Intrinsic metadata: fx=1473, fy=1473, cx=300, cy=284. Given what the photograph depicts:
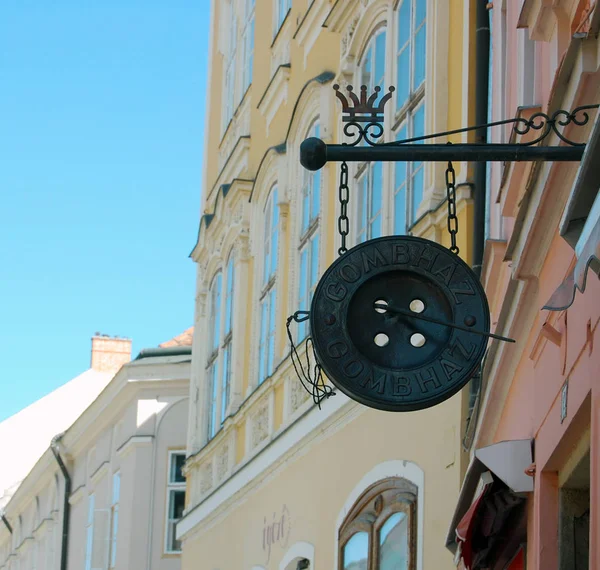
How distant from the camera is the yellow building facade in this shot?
11344mm

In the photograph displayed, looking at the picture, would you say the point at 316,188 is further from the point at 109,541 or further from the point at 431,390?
the point at 109,541

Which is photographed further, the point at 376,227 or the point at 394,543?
the point at 376,227

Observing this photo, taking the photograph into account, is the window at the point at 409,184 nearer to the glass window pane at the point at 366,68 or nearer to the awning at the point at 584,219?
the glass window pane at the point at 366,68

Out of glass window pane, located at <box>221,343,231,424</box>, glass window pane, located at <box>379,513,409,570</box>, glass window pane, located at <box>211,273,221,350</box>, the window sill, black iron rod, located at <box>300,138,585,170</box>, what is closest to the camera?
black iron rod, located at <box>300,138,585,170</box>

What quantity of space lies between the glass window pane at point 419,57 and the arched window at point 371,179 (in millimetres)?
892

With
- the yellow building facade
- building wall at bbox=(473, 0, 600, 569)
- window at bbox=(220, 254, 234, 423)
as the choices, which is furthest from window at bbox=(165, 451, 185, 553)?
building wall at bbox=(473, 0, 600, 569)

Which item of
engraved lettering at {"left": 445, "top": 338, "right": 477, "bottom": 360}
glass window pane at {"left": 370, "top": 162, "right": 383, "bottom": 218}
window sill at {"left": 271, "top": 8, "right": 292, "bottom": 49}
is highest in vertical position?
window sill at {"left": 271, "top": 8, "right": 292, "bottom": 49}

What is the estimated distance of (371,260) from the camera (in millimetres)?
7031

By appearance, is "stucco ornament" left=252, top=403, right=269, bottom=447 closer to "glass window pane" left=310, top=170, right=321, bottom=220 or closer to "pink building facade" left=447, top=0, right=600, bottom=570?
"glass window pane" left=310, top=170, right=321, bottom=220

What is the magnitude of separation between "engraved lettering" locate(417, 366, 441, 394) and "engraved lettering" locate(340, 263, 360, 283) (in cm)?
55

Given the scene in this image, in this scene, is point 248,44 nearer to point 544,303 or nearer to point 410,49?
point 410,49

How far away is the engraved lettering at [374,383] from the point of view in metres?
6.80

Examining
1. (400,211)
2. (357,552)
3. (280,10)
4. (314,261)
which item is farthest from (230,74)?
(357,552)

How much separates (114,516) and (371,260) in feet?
72.4
